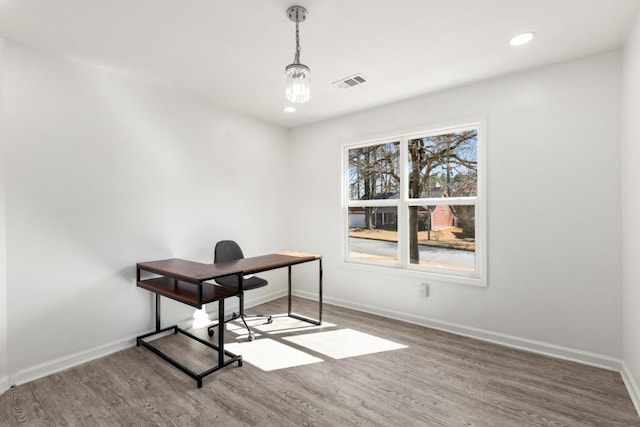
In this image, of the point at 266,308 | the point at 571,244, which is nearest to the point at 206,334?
the point at 266,308

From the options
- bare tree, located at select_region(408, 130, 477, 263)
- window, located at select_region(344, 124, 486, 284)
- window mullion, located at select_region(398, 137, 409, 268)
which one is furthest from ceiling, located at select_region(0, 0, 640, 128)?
window mullion, located at select_region(398, 137, 409, 268)

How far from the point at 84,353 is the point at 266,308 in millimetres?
1944

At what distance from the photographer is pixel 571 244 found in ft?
8.82

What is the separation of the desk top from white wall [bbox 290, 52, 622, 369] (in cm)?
160

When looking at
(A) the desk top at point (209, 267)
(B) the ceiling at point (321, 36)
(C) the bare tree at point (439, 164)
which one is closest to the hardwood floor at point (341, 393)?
(A) the desk top at point (209, 267)

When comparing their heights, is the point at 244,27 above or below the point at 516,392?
above

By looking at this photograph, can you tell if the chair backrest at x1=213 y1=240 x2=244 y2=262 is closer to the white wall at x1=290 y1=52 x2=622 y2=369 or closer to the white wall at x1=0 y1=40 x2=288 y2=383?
the white wall at x1=0 y1=40 x2=288 y2=383

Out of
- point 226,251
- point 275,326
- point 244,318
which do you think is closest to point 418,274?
point 275,326

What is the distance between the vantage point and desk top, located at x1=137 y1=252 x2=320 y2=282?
249 centimetres

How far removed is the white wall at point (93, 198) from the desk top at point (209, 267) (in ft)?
0.98

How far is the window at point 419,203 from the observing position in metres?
3.29

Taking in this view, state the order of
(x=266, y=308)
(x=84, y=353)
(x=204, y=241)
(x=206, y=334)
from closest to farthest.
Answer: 1. (x=84, y=353)
2. (x=206, y=334)
3. (x=204, y=241)
4. (x=266, y=308)

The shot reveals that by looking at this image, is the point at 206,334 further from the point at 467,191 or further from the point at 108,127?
the point at 467,191

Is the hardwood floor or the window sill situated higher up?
the window sill
